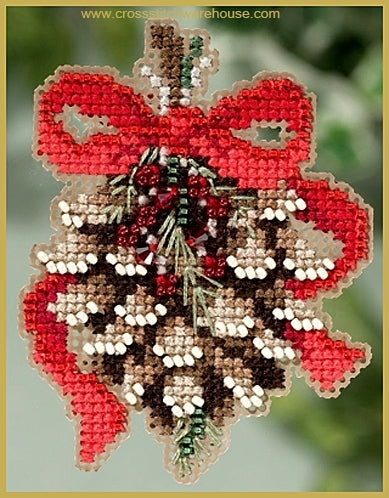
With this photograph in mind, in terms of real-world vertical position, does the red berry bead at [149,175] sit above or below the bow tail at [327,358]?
above

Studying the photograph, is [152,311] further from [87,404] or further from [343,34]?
[343,34]

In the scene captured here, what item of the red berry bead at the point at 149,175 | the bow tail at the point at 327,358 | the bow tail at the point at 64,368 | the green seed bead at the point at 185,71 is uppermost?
the green seed bead at the point at 185,71

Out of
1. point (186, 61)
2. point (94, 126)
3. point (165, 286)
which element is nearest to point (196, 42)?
point (186, 61)

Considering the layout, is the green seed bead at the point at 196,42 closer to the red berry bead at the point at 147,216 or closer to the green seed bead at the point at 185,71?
the green seed bead at the point at 185,71

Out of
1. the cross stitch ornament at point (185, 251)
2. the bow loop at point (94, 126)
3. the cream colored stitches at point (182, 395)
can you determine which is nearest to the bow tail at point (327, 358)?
the cross stitch ornament at point (185, 251)

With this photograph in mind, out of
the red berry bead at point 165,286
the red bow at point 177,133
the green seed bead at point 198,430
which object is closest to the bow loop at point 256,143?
the red bow at point 177,133
